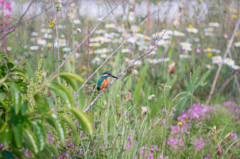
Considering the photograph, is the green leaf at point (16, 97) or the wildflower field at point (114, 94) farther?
the wildflower field at point (114, 94)

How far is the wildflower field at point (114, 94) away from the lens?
833 millimetres

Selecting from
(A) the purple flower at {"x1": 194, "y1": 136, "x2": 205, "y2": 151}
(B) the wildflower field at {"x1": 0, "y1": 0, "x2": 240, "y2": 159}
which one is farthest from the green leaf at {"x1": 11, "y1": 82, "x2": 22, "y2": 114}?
(A) the purple flower at {"x1": 194, "y1": 136, "x2": 205, "y2": 151}

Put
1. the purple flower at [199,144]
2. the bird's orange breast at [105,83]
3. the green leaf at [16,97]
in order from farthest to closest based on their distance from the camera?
the purple flower at [199,144], the bird's orange breast at [105,83], the green leaf at [16,97]

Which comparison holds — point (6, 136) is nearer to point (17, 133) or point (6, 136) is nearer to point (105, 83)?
point (17, 133)

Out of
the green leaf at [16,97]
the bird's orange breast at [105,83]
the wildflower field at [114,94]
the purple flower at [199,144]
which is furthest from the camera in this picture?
the purple flower at [199,144]

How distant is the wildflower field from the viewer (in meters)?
0.83

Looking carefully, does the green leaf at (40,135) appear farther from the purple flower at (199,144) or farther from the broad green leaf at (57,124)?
the purple flower at (199,144)

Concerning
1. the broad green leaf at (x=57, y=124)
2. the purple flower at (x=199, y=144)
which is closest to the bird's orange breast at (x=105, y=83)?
the purple flower at (x=199, y=144)

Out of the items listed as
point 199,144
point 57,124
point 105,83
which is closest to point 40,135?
point 57,124

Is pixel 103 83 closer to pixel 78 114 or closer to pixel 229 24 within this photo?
pixel 78 114

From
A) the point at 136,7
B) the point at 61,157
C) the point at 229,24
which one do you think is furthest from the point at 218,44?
the point at 61,157

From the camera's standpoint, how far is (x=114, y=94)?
6.30ft

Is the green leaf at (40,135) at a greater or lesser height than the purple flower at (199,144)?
greater

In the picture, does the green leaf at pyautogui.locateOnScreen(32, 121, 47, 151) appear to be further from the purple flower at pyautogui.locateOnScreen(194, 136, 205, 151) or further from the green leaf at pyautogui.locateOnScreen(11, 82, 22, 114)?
the purple flower at pyautogui.locateOnScreen(194, 136, 205, 151)
